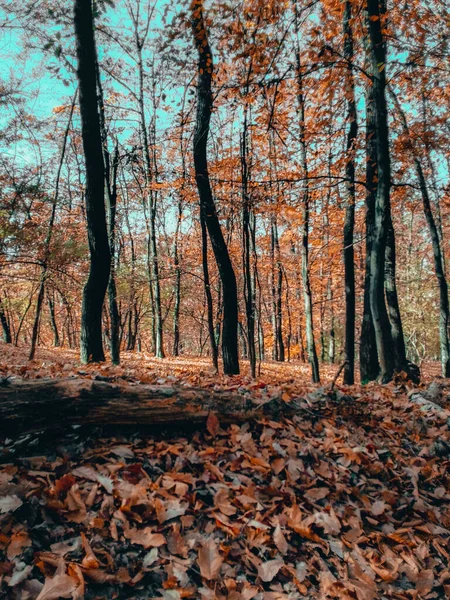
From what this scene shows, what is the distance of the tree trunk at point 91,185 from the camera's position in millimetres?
6426

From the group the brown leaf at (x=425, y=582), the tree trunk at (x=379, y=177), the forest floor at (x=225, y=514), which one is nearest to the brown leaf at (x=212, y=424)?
the forest floor at (x=225, y=514)

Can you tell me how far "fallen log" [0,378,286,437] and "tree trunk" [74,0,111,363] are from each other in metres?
4.37

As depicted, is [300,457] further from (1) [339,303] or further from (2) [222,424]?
(1) [339,303]

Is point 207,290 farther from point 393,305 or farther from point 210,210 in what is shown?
point 393,305

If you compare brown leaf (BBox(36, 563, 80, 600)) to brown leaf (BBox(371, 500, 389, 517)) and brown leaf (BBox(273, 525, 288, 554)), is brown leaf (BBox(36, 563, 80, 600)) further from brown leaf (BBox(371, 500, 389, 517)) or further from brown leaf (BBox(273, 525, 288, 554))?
brown leaf (BBox(371, 500, 389, 517))

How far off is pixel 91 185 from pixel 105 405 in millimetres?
5320

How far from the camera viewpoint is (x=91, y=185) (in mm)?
6754

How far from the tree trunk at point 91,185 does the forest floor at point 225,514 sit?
4677 millimetres

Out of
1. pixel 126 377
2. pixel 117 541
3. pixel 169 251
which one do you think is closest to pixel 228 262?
pixel 126 377

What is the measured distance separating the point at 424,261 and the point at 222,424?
2440 cm

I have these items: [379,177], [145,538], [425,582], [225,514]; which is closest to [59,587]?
[145,538]

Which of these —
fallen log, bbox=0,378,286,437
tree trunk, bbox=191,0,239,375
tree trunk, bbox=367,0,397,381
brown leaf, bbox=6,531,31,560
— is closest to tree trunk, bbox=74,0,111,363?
tree trunk, bbox=191,0,239,375

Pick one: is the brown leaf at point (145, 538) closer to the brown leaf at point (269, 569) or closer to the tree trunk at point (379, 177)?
the brown leaf at point (269, 569)

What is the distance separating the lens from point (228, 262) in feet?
24.9
